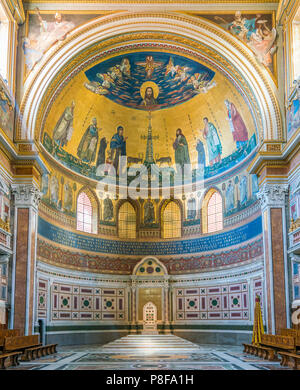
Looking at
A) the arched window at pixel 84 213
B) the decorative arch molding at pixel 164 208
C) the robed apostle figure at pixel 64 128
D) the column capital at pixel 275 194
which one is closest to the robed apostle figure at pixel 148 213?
the decorative arch molding at pixel 164 208

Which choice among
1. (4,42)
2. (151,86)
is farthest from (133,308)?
(4,42)

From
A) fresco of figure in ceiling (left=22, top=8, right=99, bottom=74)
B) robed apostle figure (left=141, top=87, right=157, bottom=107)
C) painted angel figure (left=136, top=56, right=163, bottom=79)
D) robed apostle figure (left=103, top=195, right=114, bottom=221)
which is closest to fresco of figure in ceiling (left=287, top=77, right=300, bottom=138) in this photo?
painted angel figure (left=136, top=56, right=163, bottom=79)

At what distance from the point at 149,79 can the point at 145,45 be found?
3.26 meters

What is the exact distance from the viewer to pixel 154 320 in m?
33.3

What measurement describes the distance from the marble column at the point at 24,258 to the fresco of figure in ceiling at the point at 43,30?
6475 mm

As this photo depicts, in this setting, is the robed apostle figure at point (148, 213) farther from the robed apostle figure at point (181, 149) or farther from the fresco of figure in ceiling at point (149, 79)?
the fresco of figure in ceiling at point (149, 79)

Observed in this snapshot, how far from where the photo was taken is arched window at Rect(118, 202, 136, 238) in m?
34.8

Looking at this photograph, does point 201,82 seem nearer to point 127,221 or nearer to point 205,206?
point 205,206

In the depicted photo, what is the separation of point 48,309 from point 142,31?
52.6 feet

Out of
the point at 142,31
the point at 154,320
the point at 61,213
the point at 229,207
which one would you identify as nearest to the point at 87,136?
the point at 61,213

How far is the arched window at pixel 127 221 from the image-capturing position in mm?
34844

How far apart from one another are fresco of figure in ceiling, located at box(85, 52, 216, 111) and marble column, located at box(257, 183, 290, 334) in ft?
28.7

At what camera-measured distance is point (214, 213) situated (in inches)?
1296
